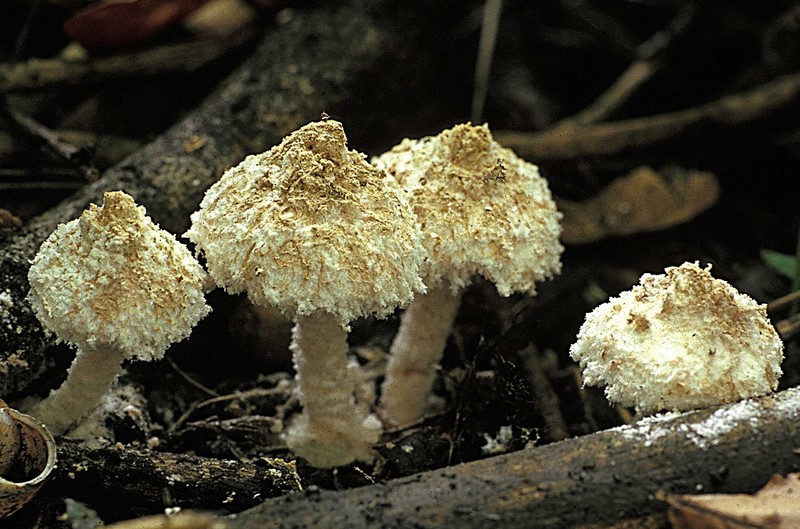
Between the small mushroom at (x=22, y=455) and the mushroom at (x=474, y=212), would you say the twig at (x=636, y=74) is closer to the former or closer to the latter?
the mushroom at (x=474, y=212)

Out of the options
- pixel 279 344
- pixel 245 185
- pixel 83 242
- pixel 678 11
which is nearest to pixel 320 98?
pixel 279 344

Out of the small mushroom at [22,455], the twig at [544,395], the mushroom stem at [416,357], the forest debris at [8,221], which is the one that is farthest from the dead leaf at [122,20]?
the twig at [544,395]

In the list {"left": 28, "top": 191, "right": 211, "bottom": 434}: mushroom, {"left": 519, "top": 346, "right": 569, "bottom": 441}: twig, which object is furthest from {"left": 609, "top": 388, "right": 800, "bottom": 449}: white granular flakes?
{"left": 28, "top": 191, "right": 211, "bottom": 434}: mushroom

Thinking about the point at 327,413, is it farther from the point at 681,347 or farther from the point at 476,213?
the point at 681,347

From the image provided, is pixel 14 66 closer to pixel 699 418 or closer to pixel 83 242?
pixel 83 242

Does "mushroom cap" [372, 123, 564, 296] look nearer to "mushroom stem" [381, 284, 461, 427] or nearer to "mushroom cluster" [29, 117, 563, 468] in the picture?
"mushroom cluster" [29, 117, 563, 468]

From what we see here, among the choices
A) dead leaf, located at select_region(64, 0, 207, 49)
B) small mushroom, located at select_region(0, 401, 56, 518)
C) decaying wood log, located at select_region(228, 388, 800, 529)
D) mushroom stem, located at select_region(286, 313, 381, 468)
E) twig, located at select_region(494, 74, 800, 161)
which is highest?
dead leaf, located at select_region(64, 0, 207, 49)

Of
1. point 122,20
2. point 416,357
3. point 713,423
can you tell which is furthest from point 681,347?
point 122,20
